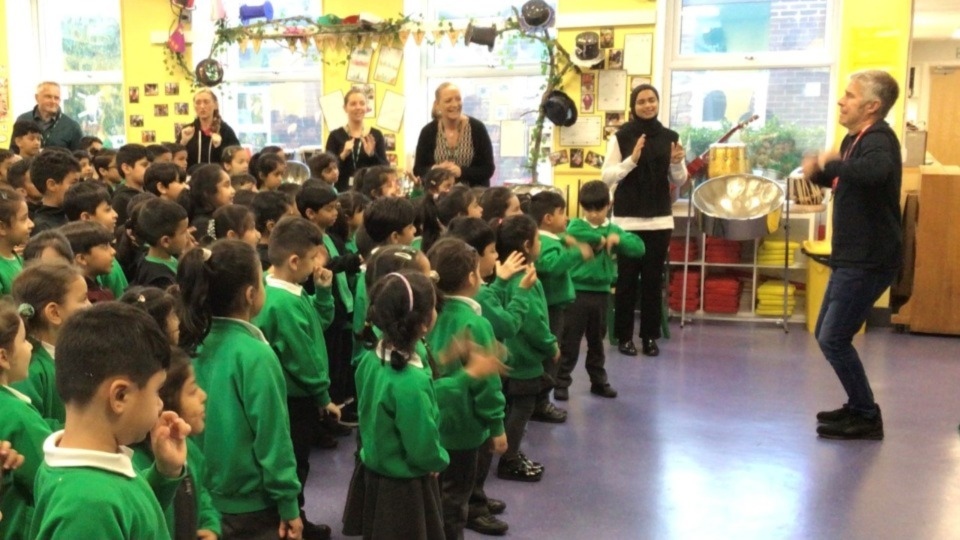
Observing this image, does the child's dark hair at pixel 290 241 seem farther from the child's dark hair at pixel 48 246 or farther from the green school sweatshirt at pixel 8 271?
the green school sweatshirt at pixel 8 271

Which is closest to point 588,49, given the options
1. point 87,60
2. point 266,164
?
point 266,164

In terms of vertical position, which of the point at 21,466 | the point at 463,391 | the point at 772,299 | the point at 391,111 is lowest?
the point at 772,299

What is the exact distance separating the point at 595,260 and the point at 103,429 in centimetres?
312

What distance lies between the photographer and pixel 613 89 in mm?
6520

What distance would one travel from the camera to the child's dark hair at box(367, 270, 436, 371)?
2.09m

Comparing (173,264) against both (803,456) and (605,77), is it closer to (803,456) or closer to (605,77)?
(803,456)

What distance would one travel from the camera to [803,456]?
3.62 meters

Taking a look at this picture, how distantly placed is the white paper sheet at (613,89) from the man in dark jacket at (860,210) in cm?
289

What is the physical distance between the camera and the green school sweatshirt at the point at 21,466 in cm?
159

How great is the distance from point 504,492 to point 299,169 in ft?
11.2

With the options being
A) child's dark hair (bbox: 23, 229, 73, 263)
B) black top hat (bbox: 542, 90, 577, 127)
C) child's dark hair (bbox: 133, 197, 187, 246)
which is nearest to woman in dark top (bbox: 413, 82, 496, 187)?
black top hat (bbox: 542, 90, 577, 127)

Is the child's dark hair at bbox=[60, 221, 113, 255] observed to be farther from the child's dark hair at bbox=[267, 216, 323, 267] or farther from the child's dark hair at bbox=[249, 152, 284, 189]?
the child's dark hair at bbox=[249, 152, 284, 189]

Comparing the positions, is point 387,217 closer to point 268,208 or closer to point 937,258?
point 268,208

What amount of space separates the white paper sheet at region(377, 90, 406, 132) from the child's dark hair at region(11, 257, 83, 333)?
216 inches
